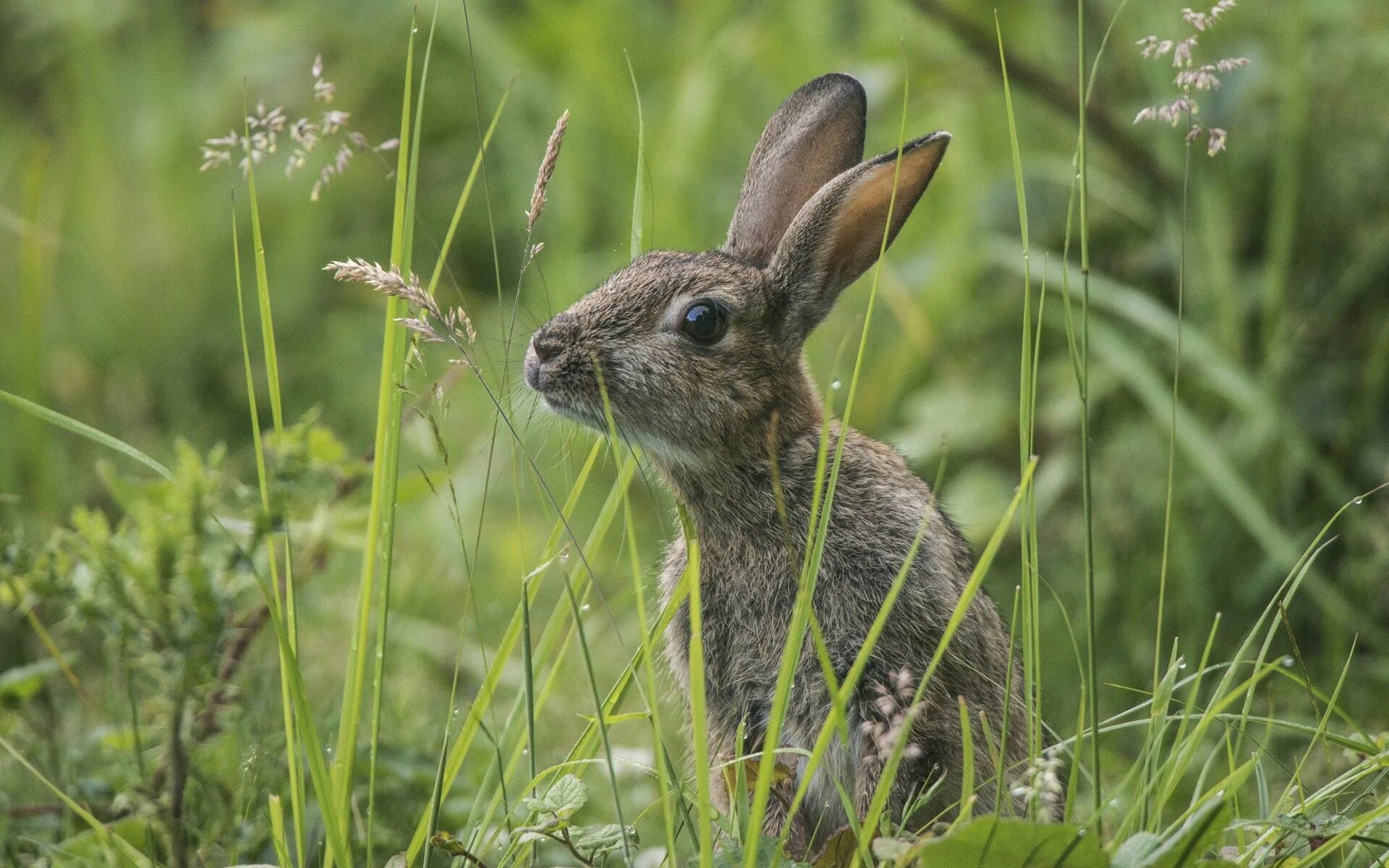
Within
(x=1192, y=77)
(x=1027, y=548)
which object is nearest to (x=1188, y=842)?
(x=1027, y=548)

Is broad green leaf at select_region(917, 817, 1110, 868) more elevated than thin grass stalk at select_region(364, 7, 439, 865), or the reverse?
thin grass stalk at select_region(364, 7, 439, 865)

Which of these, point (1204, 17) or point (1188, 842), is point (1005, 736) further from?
point (1204, 17)

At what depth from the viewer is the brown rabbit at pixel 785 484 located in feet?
10.4

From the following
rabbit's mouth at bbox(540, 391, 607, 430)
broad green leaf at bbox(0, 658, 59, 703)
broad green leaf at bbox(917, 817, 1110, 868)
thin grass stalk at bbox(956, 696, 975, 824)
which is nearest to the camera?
broad green leaf at bbox(917, 817, 1110, 868)

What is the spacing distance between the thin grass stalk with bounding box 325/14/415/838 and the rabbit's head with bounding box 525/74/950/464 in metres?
0.61

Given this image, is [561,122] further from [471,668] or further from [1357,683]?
[1357,683]

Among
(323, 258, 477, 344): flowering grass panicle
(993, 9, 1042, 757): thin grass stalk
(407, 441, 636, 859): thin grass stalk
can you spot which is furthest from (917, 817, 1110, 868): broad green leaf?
(323, 258, 477, 344): flowering grass panicle

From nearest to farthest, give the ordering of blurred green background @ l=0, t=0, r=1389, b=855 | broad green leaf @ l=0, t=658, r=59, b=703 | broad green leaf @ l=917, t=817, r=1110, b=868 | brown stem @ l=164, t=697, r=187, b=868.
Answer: broad green leaf @ l=917, t=817, r=1110, b=868 < brown stem @ l=164, t=697, r=187, b=868 < broad green leaf @ l=0, t=658, r=59, b=703 < blurred green background @ l=0, t=0, r=1389, b=855

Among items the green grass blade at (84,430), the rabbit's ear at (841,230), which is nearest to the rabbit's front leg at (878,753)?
the rabbit's ear at (841,230)

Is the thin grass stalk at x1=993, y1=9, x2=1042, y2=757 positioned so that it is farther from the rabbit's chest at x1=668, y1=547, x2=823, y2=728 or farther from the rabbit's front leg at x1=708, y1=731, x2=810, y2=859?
the rabbit's chest at x1=668, y1=547, x2=823, y2=728

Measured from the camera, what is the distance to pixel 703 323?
11.6ft

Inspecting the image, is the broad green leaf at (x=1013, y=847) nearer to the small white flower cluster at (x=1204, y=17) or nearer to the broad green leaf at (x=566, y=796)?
the broad green leaf at (x=566, y=796)

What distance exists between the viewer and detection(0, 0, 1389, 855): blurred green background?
4.76m

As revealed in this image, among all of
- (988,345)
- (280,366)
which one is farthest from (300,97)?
(988,345)
